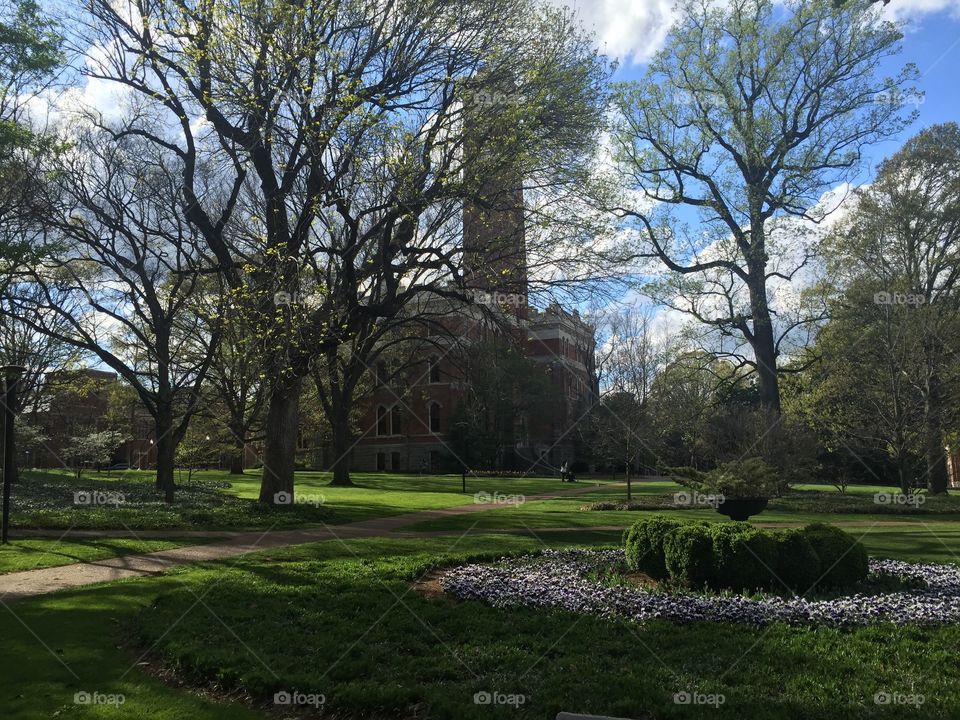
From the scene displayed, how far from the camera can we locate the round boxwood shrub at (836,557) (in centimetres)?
886

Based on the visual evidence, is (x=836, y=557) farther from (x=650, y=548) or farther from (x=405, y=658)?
(x=405, y=658)

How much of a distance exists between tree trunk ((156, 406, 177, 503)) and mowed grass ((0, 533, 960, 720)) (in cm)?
1471

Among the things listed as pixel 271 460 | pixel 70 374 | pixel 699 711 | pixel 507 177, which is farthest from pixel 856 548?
pixel 70 374

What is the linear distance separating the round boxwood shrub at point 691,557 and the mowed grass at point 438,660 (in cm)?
173
